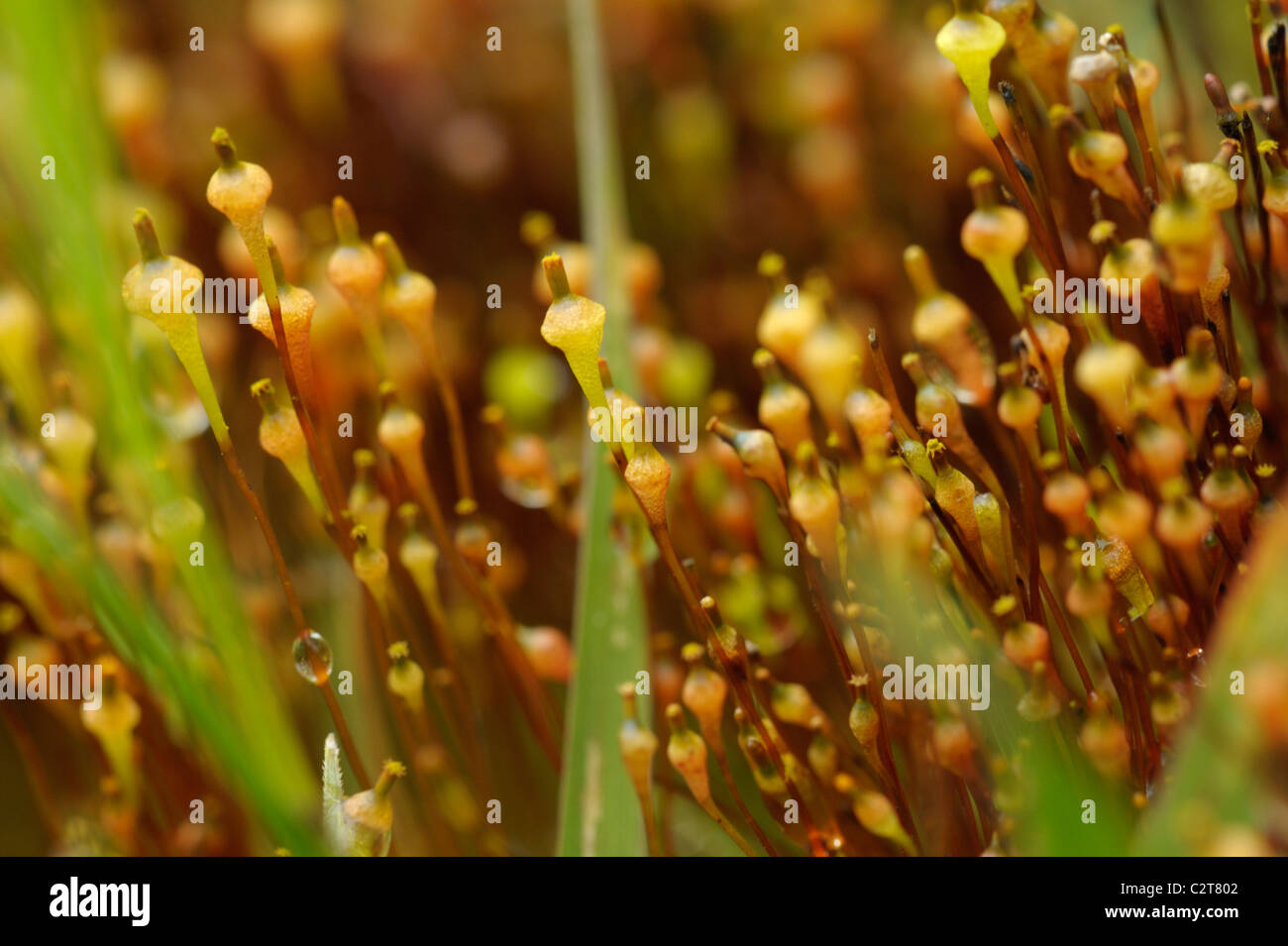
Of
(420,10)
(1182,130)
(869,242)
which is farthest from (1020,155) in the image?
(420,10)

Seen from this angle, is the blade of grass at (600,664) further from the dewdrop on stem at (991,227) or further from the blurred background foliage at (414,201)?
the dewdrop on stem at (991,227)

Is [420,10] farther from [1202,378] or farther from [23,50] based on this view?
[1202,378]

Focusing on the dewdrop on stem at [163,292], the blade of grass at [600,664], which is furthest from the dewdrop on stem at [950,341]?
the dewdrop on stem at [163,292]

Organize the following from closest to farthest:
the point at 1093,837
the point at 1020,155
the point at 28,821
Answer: the point at 1093,837, the point at 1020,155, the point at 28,821

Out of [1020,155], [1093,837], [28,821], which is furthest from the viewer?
[28,821]

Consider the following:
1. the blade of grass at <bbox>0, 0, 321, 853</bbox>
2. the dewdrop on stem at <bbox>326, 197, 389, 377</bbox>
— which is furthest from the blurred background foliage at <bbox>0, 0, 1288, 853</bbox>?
the dewdrop on stem at <bbox>326, 197, 389, 377</bbox>

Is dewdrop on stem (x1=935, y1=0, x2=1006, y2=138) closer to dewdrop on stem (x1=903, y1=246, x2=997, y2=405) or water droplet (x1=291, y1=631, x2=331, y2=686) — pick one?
dewdrop on stem (x1=903, y1=246, x2=997, y2=405)
